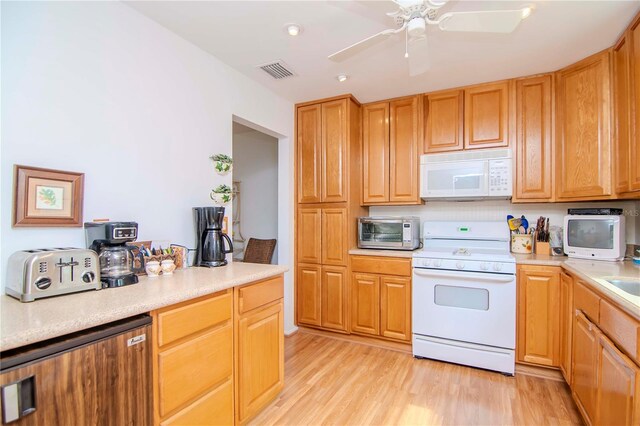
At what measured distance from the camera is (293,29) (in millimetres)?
1928

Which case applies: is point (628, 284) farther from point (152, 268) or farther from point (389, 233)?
point (152, 268)

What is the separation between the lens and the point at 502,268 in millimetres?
2420

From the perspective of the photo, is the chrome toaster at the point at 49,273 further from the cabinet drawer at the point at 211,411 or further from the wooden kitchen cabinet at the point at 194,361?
the cabinet drawer at the point at 211,411

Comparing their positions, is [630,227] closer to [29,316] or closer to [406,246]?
[406,246]

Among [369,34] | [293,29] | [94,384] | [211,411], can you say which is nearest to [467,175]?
[369,34]

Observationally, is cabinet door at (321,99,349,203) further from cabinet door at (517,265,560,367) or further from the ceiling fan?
cabinet door at (517,265,560,367)

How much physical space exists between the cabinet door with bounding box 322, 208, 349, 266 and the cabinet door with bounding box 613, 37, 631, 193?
2089mm

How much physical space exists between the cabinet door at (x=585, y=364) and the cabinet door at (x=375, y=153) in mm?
1838

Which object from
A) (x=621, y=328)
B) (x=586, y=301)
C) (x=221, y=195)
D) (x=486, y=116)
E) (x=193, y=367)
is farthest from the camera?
(x=486, y=116)

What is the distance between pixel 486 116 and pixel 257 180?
299cm

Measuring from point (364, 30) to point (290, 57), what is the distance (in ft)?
2.06

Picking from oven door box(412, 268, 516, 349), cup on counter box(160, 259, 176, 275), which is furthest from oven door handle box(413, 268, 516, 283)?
cup on counter box(160, 259, 176, 275)

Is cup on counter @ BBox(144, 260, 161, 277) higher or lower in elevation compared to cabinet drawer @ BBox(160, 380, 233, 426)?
higher

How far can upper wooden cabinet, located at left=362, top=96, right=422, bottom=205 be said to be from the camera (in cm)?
308
